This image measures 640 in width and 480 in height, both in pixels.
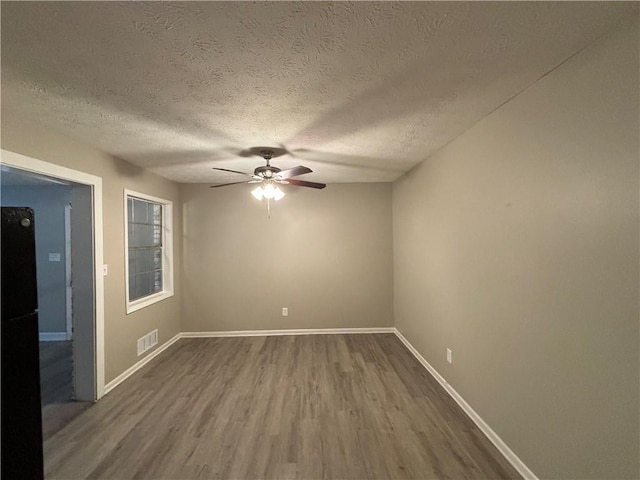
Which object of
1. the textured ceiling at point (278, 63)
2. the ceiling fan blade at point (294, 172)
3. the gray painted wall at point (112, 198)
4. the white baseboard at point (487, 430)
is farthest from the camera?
the ceiling fan blade at point (294, 172)

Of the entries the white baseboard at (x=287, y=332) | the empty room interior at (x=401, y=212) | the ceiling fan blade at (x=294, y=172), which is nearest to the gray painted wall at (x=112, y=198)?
the empty room interior at (x=401, y=212)

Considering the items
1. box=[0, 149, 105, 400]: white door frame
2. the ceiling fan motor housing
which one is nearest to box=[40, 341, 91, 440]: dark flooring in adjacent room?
box=[0, 149, 105, 400]: white door frame

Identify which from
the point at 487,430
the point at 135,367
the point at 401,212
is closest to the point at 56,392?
the point at 135,367

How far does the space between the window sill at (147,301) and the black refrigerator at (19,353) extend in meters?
2.30

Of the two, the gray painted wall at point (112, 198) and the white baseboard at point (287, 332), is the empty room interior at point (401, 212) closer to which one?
the gray painted wall at point (112, 198)

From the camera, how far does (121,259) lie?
288cm

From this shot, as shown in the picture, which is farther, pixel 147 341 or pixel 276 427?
pixel 147 341

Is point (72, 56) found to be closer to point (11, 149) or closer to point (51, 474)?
point (11, 149)

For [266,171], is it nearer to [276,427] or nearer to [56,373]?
[276,427]

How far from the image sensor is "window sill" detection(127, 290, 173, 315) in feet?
9.99

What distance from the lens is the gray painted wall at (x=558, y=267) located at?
1.11 metres

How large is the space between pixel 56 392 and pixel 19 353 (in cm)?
256

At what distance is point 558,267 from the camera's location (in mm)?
1406

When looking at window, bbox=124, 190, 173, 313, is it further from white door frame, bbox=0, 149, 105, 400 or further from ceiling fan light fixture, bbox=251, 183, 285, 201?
ceiling fan light fixture, bbox=251, 183, 285, 201
